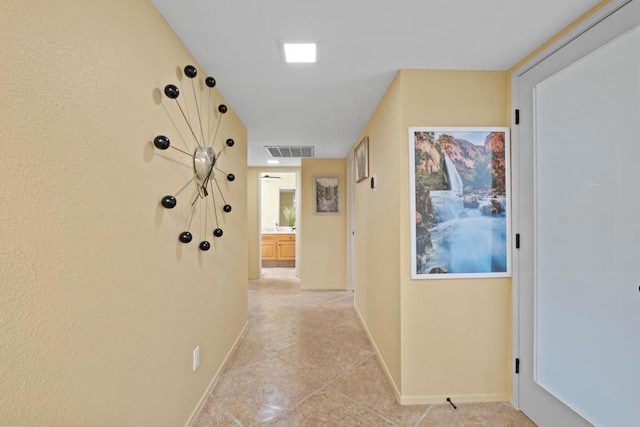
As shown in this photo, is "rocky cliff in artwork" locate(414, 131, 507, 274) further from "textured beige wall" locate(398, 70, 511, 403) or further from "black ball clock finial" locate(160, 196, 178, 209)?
"black ball clock finial" locate(160, 196, 178, 209)

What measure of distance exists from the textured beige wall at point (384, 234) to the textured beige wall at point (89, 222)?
4.67ft

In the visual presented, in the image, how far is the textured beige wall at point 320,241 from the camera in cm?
493

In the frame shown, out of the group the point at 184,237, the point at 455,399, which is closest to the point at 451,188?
the point at 455,399

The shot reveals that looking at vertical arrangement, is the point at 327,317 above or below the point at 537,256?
below

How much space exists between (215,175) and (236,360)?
169 cm

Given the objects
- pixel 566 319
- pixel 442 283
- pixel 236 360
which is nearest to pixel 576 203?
pixel 566 319

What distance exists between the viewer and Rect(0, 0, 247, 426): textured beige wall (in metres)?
0.72

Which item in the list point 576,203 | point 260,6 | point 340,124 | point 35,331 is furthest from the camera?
point 340,124

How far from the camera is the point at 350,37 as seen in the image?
1.60 meters

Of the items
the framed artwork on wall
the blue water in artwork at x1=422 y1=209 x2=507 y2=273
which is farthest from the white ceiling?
the framed artwork on wall

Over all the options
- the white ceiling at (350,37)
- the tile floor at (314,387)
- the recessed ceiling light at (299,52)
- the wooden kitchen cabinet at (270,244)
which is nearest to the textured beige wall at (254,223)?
the wooden kitchen cabinet at (270,244)

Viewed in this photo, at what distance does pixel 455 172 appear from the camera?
6.48ft

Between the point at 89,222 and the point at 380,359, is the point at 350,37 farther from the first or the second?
the point at 380,359

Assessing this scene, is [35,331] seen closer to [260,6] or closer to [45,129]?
[45,129]
